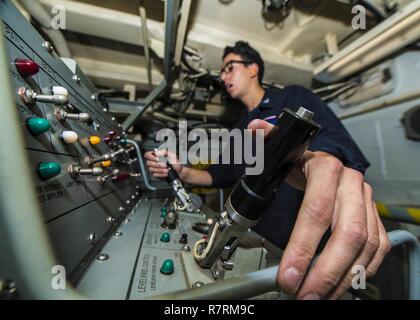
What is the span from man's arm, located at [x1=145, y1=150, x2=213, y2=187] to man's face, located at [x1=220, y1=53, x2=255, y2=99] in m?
0.70

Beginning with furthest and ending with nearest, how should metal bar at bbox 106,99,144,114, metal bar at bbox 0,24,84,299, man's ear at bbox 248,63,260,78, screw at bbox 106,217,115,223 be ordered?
metal bar at bbox 106,99,144,114 → man's ear at bbox 248,63,260,78 → screw at bbox 106,217,115,223 → metal bar at bbox 0,24,84,299

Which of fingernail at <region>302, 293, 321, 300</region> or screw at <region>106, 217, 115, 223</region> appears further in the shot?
screw at <region>106, 217, 115, 223</region>

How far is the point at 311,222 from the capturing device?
404mm

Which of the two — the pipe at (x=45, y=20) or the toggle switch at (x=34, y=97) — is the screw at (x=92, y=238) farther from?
the pipe at (x=45, y=20)

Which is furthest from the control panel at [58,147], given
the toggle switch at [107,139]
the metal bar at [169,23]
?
the metal bar at [169,23]

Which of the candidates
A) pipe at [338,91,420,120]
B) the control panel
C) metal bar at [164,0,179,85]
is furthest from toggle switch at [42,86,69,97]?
pipe at [338,91,420,120]

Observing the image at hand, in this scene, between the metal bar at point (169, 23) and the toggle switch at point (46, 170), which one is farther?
the metal bar at point (169, 23)

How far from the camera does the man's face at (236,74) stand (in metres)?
1.41

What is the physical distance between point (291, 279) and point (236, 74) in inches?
55.9

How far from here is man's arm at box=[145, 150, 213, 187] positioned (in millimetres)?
1123

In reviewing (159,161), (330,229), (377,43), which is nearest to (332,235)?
(330,229)

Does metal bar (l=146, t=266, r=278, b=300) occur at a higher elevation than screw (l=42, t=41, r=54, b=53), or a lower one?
lower

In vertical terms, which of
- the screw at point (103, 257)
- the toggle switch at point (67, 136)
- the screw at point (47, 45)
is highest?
the screw at point (47, 45)

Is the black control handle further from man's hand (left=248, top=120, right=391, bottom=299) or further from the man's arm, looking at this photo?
the man's arm
